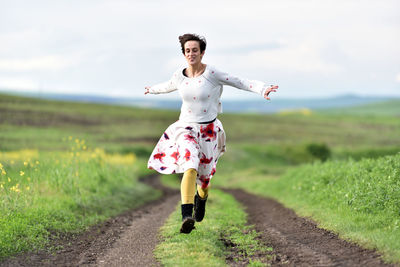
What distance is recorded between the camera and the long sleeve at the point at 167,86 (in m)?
8.43

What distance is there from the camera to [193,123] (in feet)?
27.1

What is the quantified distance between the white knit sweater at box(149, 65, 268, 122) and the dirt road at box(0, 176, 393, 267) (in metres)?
2.40

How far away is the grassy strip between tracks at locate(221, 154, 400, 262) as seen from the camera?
301 inches

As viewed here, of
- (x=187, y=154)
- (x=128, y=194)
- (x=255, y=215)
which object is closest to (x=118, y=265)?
(x=187, y=154)

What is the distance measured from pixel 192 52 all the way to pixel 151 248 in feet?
11.0

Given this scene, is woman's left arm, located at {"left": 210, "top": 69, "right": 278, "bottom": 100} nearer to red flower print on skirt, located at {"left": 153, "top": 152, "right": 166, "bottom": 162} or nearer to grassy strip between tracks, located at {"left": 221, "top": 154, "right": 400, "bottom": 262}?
red flower print on skirt, located at {"left": 153, "top": 152, "right": 166, "bottom": 162}

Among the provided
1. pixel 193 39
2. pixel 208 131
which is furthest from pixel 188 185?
pixel 193 39

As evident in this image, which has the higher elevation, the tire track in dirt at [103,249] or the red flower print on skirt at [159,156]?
the red flower print on skirt at [159,156]

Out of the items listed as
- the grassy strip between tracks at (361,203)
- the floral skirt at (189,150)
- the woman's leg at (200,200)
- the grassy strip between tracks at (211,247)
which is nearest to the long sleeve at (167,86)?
the floral skirt at (189,150)

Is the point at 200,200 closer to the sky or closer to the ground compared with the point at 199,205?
closer to the sky

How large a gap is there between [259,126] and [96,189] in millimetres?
78051

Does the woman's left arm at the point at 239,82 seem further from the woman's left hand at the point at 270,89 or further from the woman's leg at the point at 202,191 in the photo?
the woman's leg at the point at 202,191

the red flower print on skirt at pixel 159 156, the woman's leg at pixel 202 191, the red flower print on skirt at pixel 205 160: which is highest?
the red flower print on skirt at pixel 159 156

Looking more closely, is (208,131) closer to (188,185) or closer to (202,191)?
(188,185)
